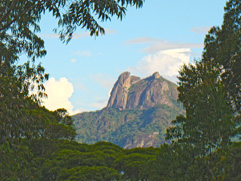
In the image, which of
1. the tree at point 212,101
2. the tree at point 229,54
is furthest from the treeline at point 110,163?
the tree at point 229,54

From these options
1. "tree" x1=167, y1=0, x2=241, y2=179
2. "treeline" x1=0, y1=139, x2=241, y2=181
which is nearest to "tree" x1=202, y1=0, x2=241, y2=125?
"tree" x1=167, y1=0, x2=241, y2=179

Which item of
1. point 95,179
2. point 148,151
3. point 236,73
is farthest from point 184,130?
point 148,151

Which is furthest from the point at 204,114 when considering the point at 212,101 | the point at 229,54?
the point at 229,54

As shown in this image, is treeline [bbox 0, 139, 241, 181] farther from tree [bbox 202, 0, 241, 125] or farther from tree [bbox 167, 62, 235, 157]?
tree [bbox 202, 0, 241, 125]

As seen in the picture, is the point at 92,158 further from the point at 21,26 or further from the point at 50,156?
the point at 21,26

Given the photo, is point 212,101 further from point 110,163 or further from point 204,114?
point 110,163

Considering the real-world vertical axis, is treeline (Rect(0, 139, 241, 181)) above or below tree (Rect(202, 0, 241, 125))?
below

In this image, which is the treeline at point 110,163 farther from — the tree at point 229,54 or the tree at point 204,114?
the tree at point 229,54

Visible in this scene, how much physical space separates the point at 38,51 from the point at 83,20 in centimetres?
639

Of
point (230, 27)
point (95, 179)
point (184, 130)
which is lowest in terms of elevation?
point (95, 179)

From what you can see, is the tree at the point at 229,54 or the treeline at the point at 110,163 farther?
the tree at the point at 229,54

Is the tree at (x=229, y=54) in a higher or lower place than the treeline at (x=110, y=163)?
higher

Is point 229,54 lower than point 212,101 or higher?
higher

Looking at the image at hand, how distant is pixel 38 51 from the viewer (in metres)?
20.7
